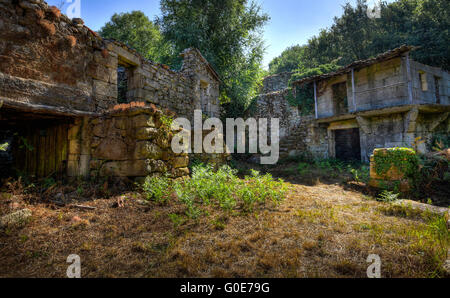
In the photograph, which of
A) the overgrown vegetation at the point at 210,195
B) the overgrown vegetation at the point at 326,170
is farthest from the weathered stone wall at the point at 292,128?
the overgrown vegetation at the point at 210,195

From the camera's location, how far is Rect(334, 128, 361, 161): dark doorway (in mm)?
14469

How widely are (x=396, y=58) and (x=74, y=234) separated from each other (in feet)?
43.6

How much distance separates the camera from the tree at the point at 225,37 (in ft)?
40.8

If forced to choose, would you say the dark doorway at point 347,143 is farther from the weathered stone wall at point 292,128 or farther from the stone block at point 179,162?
the stone block at point 179,162

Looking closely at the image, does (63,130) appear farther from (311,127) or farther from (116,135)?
(311,127)

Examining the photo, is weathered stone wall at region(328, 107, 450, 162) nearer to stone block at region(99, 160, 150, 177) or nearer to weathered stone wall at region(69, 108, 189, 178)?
weathered stone wall at region(69, 108, 189, 178)

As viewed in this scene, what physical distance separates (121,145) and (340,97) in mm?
12385

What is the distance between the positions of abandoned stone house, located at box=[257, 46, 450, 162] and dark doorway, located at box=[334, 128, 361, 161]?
0.39 ft

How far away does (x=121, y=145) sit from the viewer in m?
4.32

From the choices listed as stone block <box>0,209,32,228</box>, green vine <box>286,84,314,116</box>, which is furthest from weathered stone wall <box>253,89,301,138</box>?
stone block <box>0,209,32,228</box>

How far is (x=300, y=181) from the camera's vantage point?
7.60 meters

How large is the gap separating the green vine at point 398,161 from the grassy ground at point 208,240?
2434mm

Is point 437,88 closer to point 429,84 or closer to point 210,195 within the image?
point 429,84
